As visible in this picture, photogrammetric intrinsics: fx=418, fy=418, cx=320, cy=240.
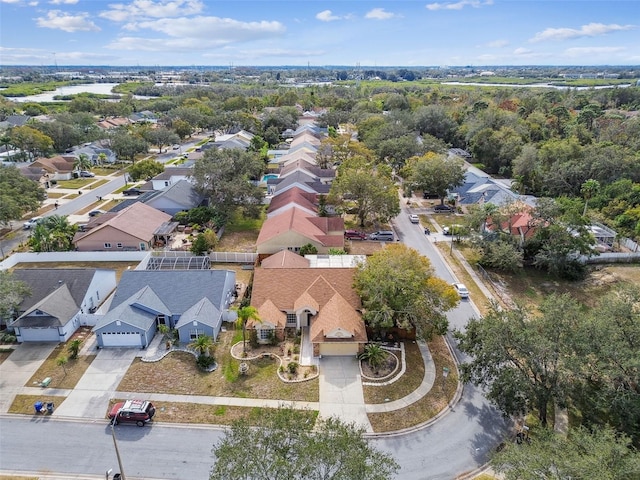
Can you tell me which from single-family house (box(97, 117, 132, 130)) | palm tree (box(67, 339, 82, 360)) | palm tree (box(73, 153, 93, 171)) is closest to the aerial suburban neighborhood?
palm tree (box(67, 339, 82, 360))

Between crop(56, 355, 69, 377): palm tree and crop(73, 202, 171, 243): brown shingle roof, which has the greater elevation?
crop(73, 202, 171, 243): brown shingle roof

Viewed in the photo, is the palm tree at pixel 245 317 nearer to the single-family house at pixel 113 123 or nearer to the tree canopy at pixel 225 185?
the tree canopy at pixel 225 185

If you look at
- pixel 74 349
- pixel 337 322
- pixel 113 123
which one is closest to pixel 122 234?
pixel 74 349

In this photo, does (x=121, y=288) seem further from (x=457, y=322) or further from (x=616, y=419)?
(x=616, y=419)

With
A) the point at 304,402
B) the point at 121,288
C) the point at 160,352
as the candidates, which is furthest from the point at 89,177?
the point at 304,402

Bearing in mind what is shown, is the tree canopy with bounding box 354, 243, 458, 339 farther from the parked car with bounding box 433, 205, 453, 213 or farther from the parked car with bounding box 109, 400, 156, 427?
the parked car with bounding box 433, 205, 453, 213

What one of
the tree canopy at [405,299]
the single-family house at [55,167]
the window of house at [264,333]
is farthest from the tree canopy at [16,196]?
the tree canopy at [405,299]

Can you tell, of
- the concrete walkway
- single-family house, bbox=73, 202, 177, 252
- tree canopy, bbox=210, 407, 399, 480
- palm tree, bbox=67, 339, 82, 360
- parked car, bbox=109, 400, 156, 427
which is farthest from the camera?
single-family house, bbox=73, 202, 177, 252
